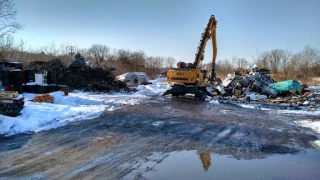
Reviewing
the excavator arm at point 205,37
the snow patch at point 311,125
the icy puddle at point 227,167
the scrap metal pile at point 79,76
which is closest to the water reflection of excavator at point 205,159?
the icy puddle at point 227,167

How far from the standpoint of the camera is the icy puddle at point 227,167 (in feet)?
18.2

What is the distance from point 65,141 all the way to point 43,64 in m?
18.2

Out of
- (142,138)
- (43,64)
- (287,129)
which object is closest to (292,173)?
(142,138)

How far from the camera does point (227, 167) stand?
20.0 feet

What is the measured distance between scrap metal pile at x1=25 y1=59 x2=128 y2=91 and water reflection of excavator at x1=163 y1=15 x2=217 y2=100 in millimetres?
6053

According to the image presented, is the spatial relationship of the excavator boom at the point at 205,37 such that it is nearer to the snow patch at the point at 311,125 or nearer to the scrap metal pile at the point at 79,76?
the scrap metal pile at the point at 79,76

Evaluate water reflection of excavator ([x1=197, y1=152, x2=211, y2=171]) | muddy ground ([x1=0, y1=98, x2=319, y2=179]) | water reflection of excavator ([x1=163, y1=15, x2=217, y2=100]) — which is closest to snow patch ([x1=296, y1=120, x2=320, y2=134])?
muddy ground ([x1=0, y1=98, x2=319, y2=179])

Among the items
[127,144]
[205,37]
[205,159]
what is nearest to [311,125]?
[205,159]

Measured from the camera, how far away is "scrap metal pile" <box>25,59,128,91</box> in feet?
74.8

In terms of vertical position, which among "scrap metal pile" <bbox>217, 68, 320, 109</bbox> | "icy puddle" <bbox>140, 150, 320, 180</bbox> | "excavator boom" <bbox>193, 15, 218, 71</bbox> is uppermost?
"excavator boom" <bbox>193, 15, 218, 71</bbox>

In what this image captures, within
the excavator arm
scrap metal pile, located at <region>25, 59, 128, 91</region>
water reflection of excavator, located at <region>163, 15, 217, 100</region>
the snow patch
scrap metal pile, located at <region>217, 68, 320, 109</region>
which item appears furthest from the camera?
scrap metal pile, located at <region>25, 59, 128, 91</region>

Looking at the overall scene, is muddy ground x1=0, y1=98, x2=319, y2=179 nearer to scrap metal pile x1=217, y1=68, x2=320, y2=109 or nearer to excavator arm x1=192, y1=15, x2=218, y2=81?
scrap metal pile x1=217, y1=68, x2=320, y2=109

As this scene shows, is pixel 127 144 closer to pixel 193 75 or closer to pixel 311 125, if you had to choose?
pixel 311 125

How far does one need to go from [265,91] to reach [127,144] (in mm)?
19309
